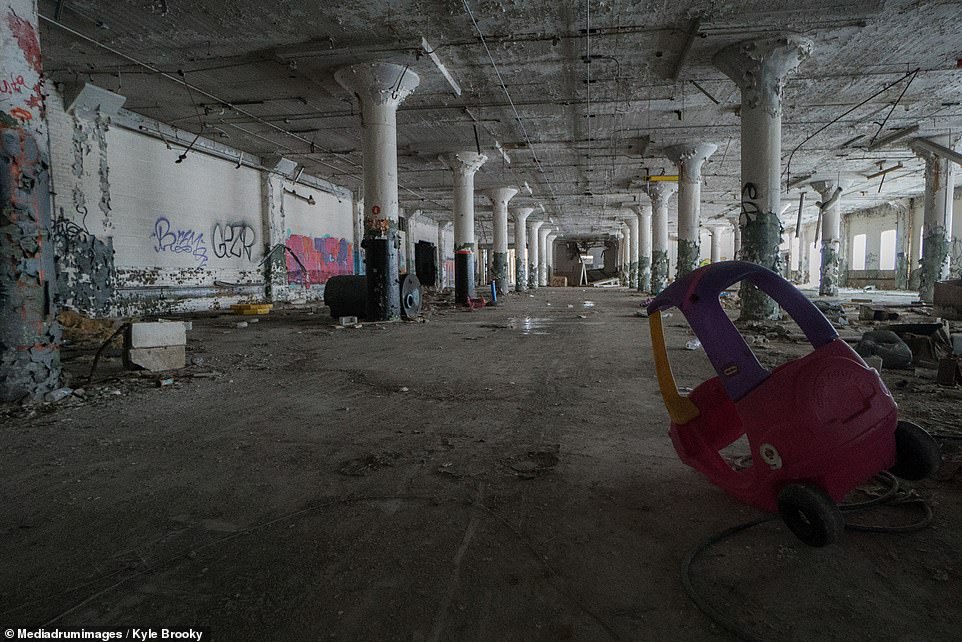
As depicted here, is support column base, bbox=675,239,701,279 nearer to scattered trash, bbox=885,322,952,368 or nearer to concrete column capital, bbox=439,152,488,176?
concrete column capital, bbox=439,152,488,176

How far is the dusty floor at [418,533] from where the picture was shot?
5.21 ft

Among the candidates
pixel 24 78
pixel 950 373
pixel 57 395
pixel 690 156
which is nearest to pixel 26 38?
pixel 24 78

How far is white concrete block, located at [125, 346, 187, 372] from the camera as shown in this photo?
220 inches

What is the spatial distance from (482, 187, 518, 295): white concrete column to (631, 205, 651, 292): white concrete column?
34.6 feet

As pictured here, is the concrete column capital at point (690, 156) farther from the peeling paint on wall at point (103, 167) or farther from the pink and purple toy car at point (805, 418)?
the pink and purple toy car at point (805, 418)

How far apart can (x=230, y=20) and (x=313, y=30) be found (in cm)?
145

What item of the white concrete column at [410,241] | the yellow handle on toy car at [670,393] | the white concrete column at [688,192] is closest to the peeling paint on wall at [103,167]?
the yellow handle on toy car at [670,393]

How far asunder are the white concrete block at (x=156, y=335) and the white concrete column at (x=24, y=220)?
36.4 inches

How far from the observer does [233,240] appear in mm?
17781

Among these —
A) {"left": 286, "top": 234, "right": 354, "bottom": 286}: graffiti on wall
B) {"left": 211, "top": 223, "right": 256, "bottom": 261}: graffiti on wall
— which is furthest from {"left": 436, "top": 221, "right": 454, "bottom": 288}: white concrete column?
{"left": 211, "top": 223, "right": 256, "bottom": 261}: graffiti on wall

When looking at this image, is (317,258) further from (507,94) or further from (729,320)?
(729,320)

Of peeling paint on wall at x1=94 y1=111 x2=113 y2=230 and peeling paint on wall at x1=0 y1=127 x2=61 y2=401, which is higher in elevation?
peeling paint on wall at x1=94 y1=111 x2=113 y2=230

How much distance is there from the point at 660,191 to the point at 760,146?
1601 centimetres

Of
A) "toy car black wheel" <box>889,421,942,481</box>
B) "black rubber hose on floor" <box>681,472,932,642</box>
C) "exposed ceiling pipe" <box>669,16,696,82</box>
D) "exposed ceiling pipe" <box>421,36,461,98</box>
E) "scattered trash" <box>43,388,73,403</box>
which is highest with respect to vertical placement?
"exposed ceiling pipe" <box>421,36,461,98</box>
